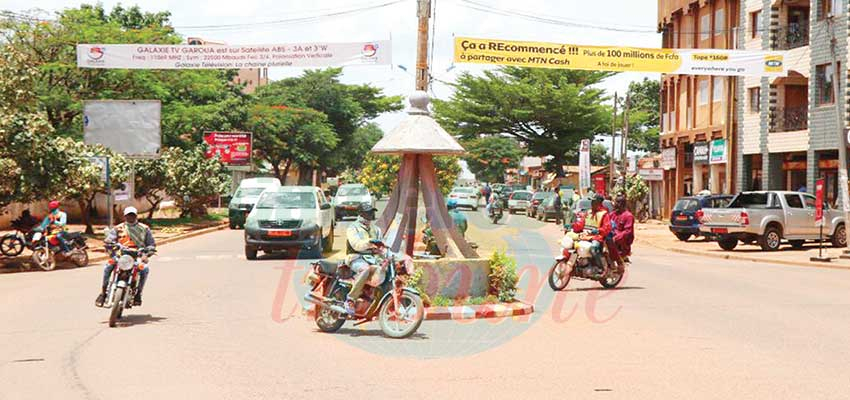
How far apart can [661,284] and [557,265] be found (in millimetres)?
3036

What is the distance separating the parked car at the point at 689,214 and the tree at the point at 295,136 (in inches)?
1441

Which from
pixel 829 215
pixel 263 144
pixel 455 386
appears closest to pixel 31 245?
pixel 455 386

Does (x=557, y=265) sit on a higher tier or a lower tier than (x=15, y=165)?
lower

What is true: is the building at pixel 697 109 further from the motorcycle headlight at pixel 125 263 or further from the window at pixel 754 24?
the motorcycle headlight at pixel 125 263

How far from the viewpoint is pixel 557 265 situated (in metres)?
16.1

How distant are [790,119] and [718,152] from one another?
581cm

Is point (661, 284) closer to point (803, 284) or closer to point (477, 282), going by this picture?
point (803, 284)

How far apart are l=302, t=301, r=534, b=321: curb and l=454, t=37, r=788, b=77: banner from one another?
15.5 meters

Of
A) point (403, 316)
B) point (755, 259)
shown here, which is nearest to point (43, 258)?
point (403, 316)

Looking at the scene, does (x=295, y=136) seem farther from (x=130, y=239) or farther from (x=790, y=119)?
(x=130, y=239)

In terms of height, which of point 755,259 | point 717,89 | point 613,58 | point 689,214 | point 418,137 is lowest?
point 755,259

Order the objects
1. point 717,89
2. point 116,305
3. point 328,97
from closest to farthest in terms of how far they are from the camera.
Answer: point 116,305
point 717,89
point 328,97

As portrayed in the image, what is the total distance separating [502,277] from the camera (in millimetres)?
13656

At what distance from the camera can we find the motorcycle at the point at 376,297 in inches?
429
